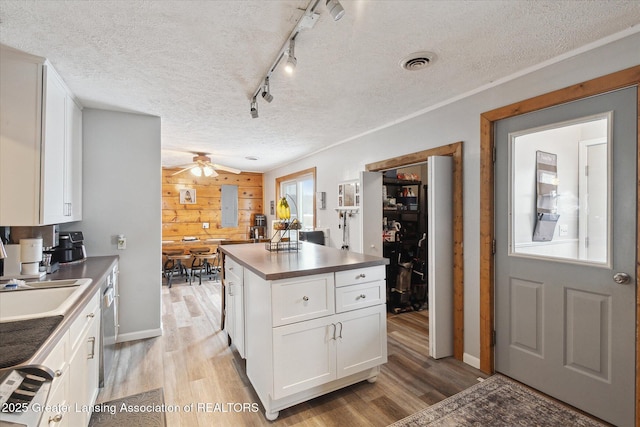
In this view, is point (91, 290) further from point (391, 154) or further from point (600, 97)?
point (600, 97)

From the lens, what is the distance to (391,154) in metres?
3.51

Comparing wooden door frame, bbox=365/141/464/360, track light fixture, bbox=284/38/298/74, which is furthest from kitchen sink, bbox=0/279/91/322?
wooden door frame, bbox=365/141/464/360

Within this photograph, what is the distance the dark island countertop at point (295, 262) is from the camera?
6.26ft

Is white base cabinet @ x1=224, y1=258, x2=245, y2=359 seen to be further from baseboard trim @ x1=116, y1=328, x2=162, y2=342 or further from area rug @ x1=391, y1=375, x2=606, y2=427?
area rug @ x1=391, y1=375, x2=606, y2=427

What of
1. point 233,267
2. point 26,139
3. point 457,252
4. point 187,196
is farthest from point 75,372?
point 187,196

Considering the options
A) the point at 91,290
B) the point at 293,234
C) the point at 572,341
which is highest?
the point at 293,234

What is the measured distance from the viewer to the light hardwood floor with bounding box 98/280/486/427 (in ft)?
6.40

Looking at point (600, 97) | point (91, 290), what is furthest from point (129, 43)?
point (600, 97)

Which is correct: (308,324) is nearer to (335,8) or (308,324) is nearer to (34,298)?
(34,298)

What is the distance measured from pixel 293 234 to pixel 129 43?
190 centimetres

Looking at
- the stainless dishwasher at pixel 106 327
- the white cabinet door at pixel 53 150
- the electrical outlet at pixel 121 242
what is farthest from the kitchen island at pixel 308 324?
the electrical outlet at pixel 121 242

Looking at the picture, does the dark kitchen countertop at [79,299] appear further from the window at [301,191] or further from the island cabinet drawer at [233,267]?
the window at [301,191]

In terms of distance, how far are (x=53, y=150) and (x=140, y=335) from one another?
2.02 m

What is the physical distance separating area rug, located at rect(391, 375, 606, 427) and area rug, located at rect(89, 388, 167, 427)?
1.57 meters
